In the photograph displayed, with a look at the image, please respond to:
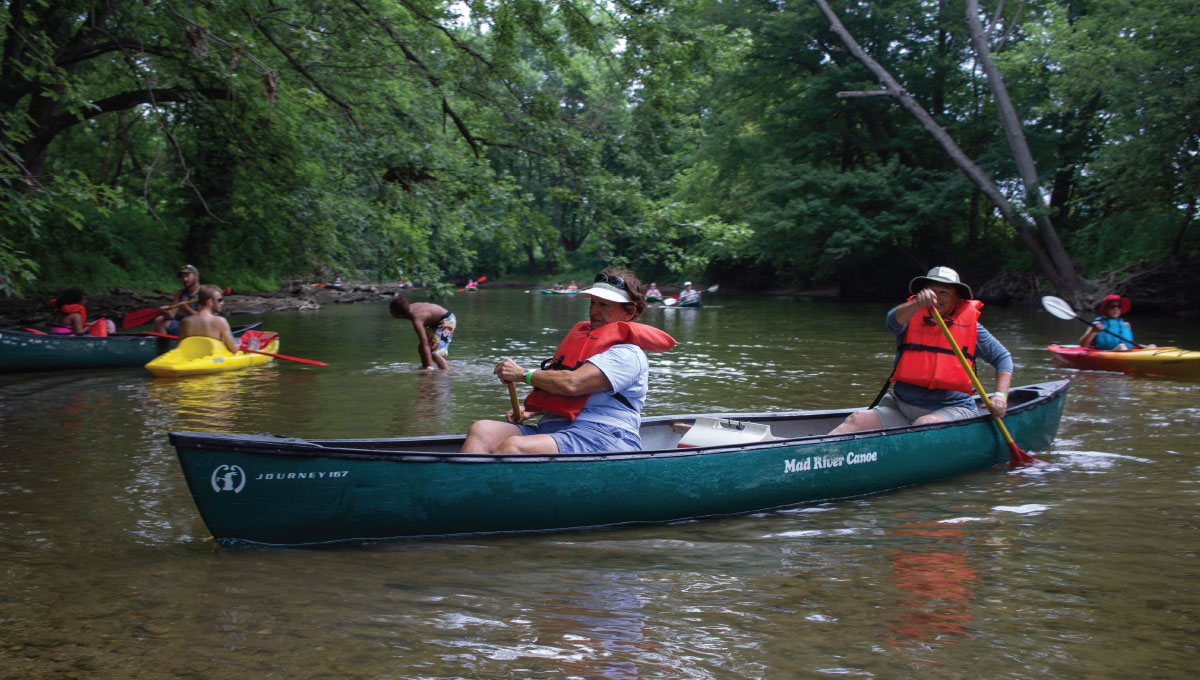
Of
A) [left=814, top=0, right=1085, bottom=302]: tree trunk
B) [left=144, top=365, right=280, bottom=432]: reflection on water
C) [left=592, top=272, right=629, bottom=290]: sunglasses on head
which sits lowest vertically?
[left=144, top=365, right=280, bottom=432]: reflection on water

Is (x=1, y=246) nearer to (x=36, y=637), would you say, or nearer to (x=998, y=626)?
(x=36, y=637)

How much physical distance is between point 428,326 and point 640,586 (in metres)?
8.65

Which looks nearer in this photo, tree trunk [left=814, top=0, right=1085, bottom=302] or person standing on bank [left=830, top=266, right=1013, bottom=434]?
person standing on bank [left=830, top=266, right=1013, bottom=434]

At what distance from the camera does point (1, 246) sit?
7.03m

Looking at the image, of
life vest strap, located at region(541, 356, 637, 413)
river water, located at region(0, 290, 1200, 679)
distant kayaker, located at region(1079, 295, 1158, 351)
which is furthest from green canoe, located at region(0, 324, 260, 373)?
distant kayaker, located at region(1079, 295, 1158, 351)

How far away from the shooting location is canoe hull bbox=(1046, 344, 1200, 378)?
1074cm

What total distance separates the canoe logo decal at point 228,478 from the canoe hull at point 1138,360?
10.8 meters

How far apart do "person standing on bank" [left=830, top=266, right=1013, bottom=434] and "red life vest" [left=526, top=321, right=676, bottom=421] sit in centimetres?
187

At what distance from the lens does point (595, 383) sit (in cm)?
461

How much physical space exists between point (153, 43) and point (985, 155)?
23.5 m

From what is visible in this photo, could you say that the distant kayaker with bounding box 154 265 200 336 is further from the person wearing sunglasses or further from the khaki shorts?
the khaki shorts

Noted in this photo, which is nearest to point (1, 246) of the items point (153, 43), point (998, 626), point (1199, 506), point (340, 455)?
point (340, 455)

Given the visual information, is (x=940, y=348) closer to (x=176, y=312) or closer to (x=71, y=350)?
(x=71, y=350)

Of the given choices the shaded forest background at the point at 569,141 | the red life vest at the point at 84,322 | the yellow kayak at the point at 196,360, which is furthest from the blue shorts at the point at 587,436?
the red life vest at the point at 84,322
